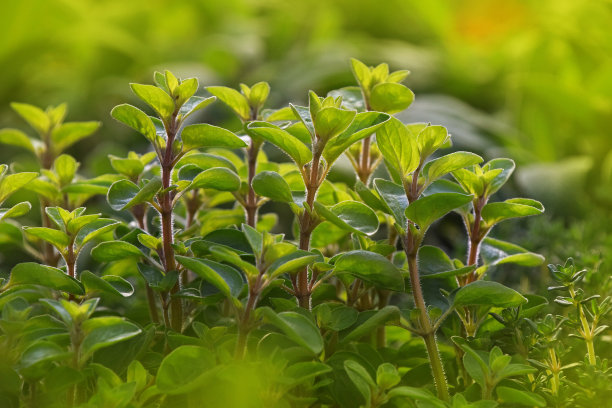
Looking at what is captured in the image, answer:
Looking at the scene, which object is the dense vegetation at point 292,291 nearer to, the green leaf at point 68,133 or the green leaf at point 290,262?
the green leaf at point 290,262

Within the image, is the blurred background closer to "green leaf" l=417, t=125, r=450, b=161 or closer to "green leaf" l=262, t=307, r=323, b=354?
"green leaf" l=417, t=125, r=450, b=161

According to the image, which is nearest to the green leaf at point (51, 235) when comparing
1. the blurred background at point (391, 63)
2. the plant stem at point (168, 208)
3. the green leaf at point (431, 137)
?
the plant stem at point (168, 208)

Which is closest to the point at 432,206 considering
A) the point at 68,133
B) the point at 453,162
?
the point at 453,162

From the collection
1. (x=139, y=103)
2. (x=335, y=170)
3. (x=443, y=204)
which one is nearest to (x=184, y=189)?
(x=443, y=204)

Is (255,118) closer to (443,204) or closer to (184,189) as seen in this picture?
(184,189)

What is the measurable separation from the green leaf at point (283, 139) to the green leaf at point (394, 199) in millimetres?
92

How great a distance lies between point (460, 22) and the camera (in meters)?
3.42

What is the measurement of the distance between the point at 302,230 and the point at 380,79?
0.25 metres

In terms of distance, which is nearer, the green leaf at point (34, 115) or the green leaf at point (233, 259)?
the green leaf at point (233, 259)

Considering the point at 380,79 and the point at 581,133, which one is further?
the point at 581,133

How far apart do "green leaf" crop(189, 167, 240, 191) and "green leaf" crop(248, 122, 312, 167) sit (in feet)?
0.20

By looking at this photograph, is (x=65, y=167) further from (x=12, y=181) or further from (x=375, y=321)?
(x=375, y=321)

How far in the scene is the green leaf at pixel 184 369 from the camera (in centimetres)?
70

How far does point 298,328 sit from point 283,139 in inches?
8.4
